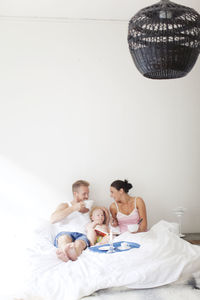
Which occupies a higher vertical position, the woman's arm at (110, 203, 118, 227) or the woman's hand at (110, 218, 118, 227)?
the woman's arm at (110, 203, 118, 227)

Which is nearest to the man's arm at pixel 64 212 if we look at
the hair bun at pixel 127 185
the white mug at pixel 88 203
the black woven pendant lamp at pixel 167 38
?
the white mug at pixel 88 203

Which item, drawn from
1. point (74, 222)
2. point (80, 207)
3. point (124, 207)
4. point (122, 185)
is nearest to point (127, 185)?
point (122, 185)

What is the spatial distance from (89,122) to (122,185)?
86 cm

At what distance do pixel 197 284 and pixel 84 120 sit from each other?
87.7 inches

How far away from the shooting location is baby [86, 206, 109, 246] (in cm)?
361

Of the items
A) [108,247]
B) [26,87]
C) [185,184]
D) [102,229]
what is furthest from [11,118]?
[185,184]

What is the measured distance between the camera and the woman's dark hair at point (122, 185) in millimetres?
3980

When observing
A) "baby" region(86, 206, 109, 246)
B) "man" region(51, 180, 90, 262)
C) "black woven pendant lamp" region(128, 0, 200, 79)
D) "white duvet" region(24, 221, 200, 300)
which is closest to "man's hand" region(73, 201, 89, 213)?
"man" region(51, 180, 90, 262)

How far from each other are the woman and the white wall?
0.32 meters

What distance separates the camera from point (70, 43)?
14.0 feet

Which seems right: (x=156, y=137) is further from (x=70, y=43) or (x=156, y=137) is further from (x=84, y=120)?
(x=70, y=43)

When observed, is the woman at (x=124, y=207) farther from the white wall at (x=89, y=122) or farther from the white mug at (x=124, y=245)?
the white mug at (x=124, y=245)

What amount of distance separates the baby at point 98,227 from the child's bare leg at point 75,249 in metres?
0.20

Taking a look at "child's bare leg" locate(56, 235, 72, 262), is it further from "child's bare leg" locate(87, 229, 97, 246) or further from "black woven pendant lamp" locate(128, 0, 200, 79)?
"black woven pendant lamp" locate(128, 0, 200, 79)
